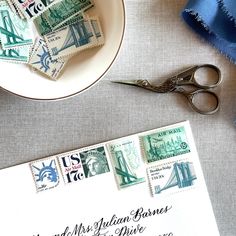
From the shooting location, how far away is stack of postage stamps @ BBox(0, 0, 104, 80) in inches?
24.0

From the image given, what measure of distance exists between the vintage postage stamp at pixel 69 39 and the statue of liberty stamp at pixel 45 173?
139 mm

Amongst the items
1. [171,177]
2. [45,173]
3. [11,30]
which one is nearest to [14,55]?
[11,30]

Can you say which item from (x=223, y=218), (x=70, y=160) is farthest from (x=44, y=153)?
(x=223, y=218)

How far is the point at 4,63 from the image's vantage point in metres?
0.60

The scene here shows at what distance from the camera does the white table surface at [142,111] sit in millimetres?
624

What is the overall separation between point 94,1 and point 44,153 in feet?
0.70

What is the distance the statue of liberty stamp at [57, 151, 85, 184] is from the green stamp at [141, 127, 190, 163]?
0.29 ft

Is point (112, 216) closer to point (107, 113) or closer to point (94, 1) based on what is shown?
point (107, 113)

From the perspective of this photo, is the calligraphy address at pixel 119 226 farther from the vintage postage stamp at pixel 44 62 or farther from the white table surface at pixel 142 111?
the vintage postage stamp at pixel 44 62

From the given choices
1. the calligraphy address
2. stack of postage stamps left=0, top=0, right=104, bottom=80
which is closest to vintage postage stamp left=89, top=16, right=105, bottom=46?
stack of postage stamps left=0, top=0, right=104, bottom=80

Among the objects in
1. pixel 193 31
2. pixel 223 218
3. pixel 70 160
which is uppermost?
pixel 193 31

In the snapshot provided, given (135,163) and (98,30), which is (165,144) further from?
(98,30)

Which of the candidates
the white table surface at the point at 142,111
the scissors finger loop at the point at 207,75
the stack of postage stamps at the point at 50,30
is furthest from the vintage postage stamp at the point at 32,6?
the scissors finger loop at the point at 207,75

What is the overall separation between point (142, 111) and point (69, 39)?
0.44ft
